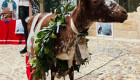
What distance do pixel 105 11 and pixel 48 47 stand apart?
0.87 metres

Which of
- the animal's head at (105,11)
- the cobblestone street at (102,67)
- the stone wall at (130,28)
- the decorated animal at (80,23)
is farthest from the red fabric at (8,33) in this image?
the animal's head at (105,11)

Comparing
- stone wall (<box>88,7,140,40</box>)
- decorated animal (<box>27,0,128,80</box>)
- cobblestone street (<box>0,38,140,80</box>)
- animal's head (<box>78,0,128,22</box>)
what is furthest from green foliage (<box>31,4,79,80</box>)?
stone wall (<box>88,7,140,40</box>)

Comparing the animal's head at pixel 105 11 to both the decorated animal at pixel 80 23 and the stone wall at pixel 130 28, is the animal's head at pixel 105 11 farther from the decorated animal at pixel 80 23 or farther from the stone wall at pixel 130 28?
the stone wall at pixel 130 28

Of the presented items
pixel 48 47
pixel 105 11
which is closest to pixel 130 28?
pixel 48 47

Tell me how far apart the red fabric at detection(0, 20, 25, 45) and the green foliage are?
6.51 metres

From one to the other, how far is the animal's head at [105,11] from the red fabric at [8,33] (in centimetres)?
721

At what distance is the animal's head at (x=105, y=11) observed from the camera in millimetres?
1979

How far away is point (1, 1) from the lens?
13.5 meters

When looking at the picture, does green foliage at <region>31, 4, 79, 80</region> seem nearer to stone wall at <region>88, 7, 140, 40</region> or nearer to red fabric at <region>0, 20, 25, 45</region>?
red fabric at <region>0, 20, 25, 45</region>

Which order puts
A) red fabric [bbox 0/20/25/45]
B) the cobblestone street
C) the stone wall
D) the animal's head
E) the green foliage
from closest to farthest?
the animal's head, the green foliage, the cobblestone street, the stone wall, red fabric [bbox 0/20/25/45]

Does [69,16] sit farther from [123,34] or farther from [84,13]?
[123,34]

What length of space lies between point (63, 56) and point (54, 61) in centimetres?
15

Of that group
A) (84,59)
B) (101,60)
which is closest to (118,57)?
(101,60)

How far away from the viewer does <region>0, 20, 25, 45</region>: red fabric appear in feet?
29.5
